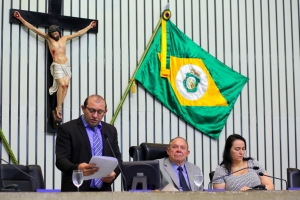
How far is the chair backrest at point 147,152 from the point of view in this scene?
5602 mm

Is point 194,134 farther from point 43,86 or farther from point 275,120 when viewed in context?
point 43,86

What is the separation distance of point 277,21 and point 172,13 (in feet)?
5.20

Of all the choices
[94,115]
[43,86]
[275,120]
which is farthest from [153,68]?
[94,115]

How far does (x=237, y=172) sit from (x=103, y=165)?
72.7 inches

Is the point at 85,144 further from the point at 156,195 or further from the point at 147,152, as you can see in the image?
the point at 156,195

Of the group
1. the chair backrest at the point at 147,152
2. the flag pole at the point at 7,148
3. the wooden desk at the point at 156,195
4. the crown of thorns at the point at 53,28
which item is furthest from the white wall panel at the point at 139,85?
the wooden desk at the point at 156,195

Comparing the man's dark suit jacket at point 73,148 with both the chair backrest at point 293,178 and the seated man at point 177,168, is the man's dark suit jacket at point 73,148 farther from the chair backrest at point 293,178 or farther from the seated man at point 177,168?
the chair backrest at point 293,178

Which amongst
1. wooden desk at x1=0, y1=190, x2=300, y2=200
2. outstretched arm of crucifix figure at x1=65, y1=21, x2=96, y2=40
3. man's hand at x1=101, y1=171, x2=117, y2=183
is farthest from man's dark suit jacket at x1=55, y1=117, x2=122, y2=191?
outstretched arm of crucifix figure at x1=65, y1=21, x2=96, y2=40

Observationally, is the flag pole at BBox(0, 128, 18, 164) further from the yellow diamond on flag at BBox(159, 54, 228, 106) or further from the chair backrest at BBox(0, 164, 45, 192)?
the yellow diamond on flag at BBox(159, 54, 228, 106)

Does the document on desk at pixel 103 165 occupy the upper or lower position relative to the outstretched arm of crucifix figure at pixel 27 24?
lower

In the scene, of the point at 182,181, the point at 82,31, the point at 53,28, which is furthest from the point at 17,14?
the point at 182,181

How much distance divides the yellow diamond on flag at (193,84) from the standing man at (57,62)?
4.63 ft

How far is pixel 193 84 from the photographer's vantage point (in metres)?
7.83

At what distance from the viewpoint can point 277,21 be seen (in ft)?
27.6
